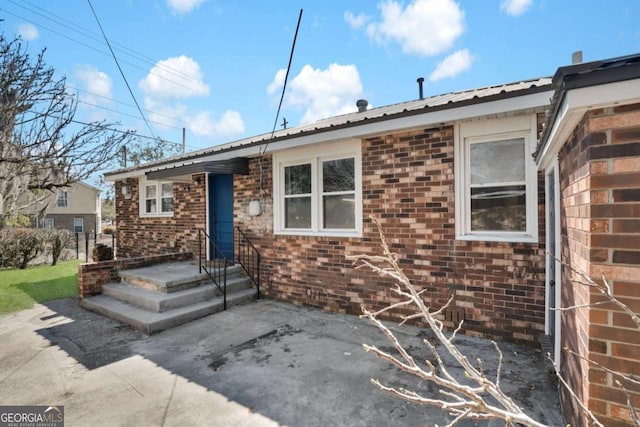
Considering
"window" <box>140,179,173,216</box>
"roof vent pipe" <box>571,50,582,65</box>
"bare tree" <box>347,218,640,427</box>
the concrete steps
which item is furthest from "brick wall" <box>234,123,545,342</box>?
"window" <box>140,179,173,216</box>

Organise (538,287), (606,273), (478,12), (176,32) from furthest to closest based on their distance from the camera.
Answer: (176,32) → (478,12) → (538,287) → (606,273)

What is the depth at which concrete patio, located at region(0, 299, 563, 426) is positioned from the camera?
112 inches

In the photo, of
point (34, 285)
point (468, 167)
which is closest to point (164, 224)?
point (34, 285)

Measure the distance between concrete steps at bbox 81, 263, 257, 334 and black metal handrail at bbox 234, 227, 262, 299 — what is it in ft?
0.48

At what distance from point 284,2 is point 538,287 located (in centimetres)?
622

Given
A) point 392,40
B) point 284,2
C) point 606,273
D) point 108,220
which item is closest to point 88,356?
point 606,273

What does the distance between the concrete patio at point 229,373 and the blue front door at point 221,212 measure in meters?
2.61

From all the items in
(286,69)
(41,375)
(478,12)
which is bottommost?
(41,375)

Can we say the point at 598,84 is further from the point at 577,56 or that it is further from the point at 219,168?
the point at 219,168

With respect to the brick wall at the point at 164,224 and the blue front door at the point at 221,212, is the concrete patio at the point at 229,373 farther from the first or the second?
the brick wall at the point at 164,224

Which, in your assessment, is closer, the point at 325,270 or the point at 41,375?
the point at 41,375

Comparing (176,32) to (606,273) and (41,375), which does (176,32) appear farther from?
(606,273)

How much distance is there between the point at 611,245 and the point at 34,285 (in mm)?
11131

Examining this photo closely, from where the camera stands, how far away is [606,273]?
1.73 m
